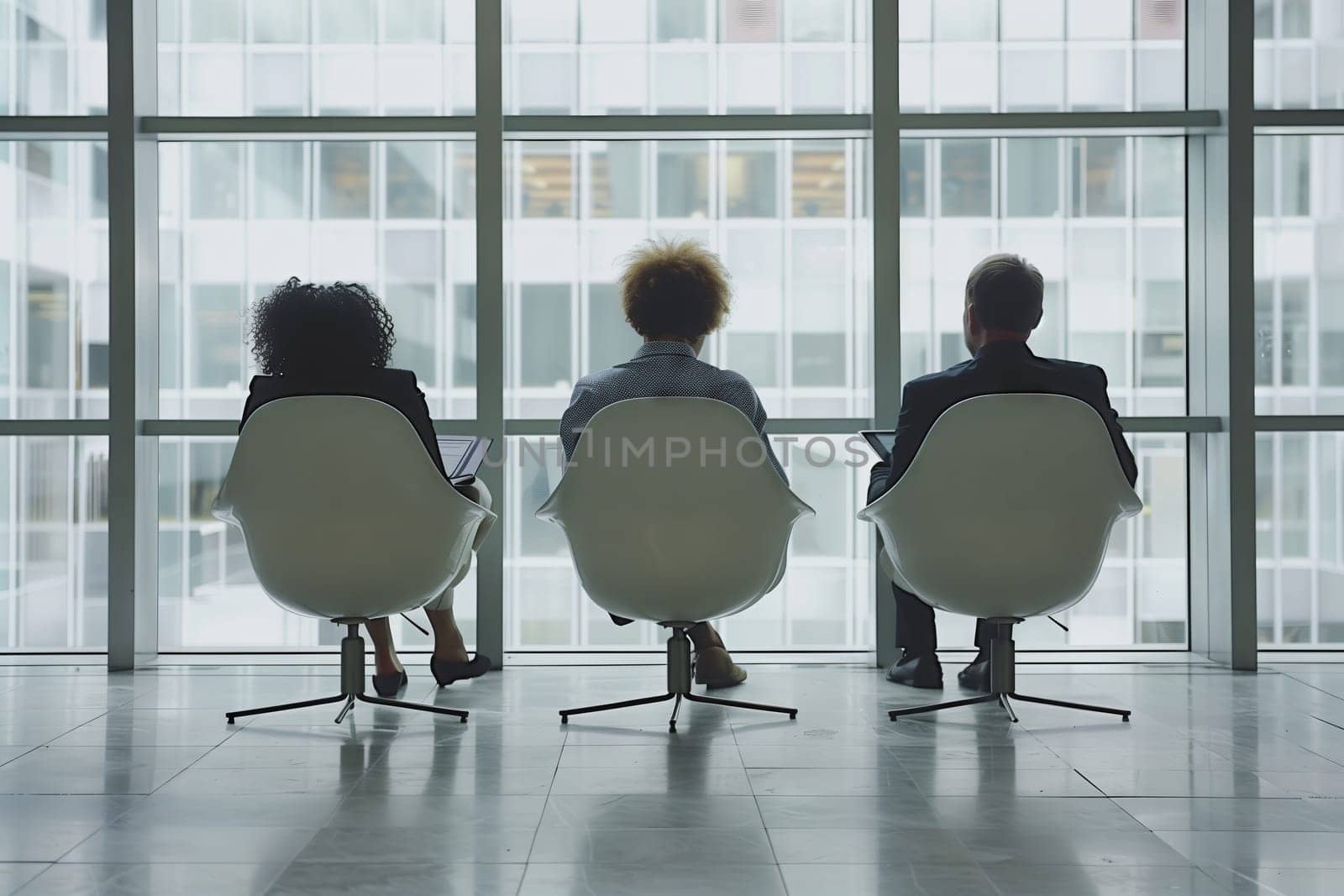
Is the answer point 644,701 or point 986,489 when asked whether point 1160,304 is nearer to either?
point 986,489

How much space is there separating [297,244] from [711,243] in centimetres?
141

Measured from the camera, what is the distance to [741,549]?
2.65m

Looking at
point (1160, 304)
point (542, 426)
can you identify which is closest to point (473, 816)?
point (542, 426)

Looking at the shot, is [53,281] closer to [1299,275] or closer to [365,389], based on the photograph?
[365,389]

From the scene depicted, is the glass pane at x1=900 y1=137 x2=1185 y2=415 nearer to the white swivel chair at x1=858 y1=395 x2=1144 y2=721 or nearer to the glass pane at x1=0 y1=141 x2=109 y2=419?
the white swivel chair at x1=858 y1=395 x2=1144 y2=721

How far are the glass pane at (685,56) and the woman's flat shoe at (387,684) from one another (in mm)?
1870

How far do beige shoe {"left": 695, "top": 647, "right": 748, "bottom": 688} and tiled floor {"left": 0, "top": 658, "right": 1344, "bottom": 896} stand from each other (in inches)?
5.4

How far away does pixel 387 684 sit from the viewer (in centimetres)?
323

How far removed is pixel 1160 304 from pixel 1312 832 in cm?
233

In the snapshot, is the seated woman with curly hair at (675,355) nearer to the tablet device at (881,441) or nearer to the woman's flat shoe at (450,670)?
the tablet device at (881,441)

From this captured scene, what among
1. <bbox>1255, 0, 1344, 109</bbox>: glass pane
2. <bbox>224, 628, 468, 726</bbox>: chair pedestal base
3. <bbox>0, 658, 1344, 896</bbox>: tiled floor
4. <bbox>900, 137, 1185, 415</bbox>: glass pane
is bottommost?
<bbox>0, 658, 1344, 896</bbox>: tiled floor

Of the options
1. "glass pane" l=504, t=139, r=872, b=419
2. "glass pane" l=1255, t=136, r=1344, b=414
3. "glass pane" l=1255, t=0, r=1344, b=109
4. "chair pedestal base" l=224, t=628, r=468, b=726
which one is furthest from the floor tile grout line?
"glass pane" l=1255, t=0, r=1344, b=109

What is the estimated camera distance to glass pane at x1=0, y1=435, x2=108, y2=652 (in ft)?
12.7

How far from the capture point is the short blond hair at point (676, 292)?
3.08 metres
